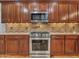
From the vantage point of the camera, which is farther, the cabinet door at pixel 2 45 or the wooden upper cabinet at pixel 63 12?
the wooden upper cabinet at pixel 63 12

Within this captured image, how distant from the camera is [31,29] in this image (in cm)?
795

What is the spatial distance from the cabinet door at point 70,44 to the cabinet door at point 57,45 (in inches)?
7.0

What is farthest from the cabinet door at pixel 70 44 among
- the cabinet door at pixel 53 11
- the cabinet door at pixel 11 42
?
the cabinet door at pixel 11 42

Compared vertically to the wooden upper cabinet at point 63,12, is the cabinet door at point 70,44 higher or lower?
lower

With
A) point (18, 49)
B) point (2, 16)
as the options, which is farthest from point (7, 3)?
point (18, 49)

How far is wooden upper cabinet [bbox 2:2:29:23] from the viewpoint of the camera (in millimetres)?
7773

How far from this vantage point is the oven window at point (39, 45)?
7561 mm

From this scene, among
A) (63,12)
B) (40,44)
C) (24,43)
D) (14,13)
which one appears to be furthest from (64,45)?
(14,13)

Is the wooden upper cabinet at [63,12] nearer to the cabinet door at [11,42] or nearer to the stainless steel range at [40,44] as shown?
the stainless steel range at [40,44]

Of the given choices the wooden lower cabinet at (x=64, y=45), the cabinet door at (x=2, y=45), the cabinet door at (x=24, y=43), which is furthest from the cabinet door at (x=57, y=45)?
the cabinet door at (x=2, y=45)

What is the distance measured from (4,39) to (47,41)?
5.03ft

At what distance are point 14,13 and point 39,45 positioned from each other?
1499 millimetres

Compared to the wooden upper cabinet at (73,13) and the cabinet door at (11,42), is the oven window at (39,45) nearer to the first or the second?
the cabinet door at (11,42)

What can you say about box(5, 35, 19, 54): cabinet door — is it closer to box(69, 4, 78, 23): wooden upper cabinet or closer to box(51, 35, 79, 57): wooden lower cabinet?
box(51, 35, 79, 57): wooden lower cabinet
